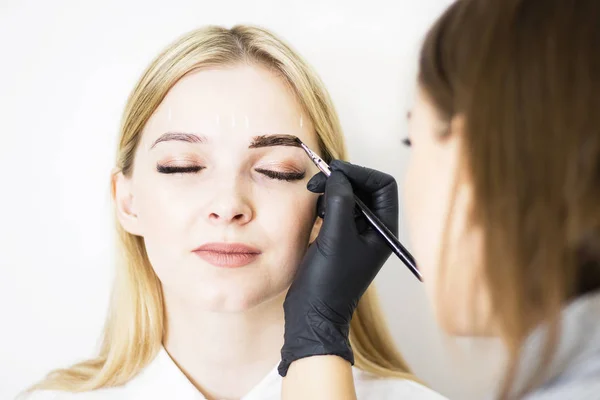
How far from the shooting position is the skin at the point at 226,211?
1.32m

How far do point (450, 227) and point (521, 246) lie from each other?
122 mm

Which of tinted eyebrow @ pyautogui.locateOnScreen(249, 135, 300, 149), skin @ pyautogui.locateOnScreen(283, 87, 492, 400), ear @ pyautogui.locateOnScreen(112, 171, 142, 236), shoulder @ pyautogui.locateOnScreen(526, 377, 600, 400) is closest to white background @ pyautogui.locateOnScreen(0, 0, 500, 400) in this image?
ear @ pyautogui.locateOnScreen(112, 171, 142, 236)

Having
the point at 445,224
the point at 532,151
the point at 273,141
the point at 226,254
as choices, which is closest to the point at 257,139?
the point at 273,141

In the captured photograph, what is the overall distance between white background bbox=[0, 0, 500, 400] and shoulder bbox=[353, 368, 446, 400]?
15 centimetres

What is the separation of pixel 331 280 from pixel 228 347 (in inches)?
12.6

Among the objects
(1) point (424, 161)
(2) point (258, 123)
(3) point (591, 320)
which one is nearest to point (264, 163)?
(2) point (258, 123)

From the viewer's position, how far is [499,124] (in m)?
0.76

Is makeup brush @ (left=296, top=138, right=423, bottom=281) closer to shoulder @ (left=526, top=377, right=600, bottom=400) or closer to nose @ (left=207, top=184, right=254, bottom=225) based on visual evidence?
nose @ (left=207, top=184, right=254, bottom=225)

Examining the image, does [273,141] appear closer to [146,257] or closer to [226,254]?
[226,254]

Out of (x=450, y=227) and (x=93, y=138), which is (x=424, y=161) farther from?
(x=93, y=138)

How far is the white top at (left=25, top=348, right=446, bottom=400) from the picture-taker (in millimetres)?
1418

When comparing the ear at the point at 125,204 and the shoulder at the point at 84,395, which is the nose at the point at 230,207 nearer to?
the ear at the point at 125,204

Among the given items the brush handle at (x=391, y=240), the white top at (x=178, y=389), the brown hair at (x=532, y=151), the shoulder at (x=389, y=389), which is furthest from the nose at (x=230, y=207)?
the brown hair at (x=532, y=151)

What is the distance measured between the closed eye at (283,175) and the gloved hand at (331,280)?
0.10 metres
